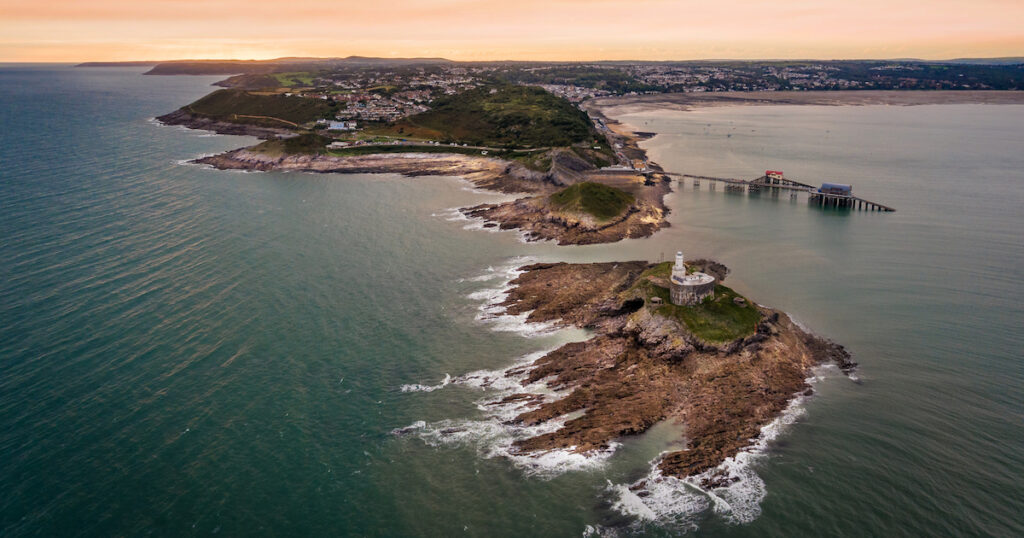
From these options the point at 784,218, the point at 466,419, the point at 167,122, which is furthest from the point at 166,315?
the point at 167,122

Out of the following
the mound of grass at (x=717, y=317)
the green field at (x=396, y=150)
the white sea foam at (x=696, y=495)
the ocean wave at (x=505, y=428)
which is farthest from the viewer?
the green field at (x=396, y=150)

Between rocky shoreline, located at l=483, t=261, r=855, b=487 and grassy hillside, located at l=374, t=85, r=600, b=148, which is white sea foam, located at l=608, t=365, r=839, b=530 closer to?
rocky shoreline, located at l=483, t=261, r=855, b=487

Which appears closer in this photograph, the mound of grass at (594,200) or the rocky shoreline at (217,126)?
the mound of grass at (594,200)

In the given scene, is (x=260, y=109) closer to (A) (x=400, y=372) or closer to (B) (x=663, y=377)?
(A) (x=400, y=372)

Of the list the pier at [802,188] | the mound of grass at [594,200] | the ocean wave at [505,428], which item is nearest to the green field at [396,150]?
the pier at [802,188]

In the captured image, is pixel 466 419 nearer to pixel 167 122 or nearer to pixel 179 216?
pixel 179 216

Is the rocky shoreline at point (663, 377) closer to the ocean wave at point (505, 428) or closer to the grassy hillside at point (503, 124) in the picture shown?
the ocean wave at point (505, 428)

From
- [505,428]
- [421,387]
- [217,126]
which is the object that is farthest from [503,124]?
[505,428]

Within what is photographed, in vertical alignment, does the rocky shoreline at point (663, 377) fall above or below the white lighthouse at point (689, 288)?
below
